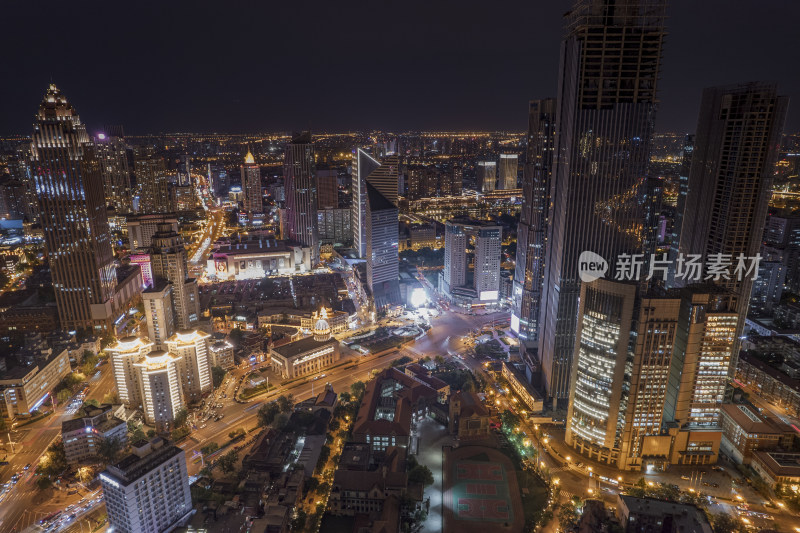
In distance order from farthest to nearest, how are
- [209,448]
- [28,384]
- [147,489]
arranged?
[28,384], [209,448], [147,489]

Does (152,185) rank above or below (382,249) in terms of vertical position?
above

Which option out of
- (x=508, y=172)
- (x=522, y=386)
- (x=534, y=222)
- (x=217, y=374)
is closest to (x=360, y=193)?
(x=534, y=222)

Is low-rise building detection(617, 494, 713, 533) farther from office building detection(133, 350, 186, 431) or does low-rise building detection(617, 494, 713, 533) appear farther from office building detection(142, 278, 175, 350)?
office building detection(142, 278, 175, 350)

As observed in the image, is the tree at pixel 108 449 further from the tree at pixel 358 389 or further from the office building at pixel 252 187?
the office building at pixel 252 187

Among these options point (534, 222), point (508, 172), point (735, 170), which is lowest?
point (534, 222)

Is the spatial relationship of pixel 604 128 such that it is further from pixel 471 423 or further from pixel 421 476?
pixel 421 476
